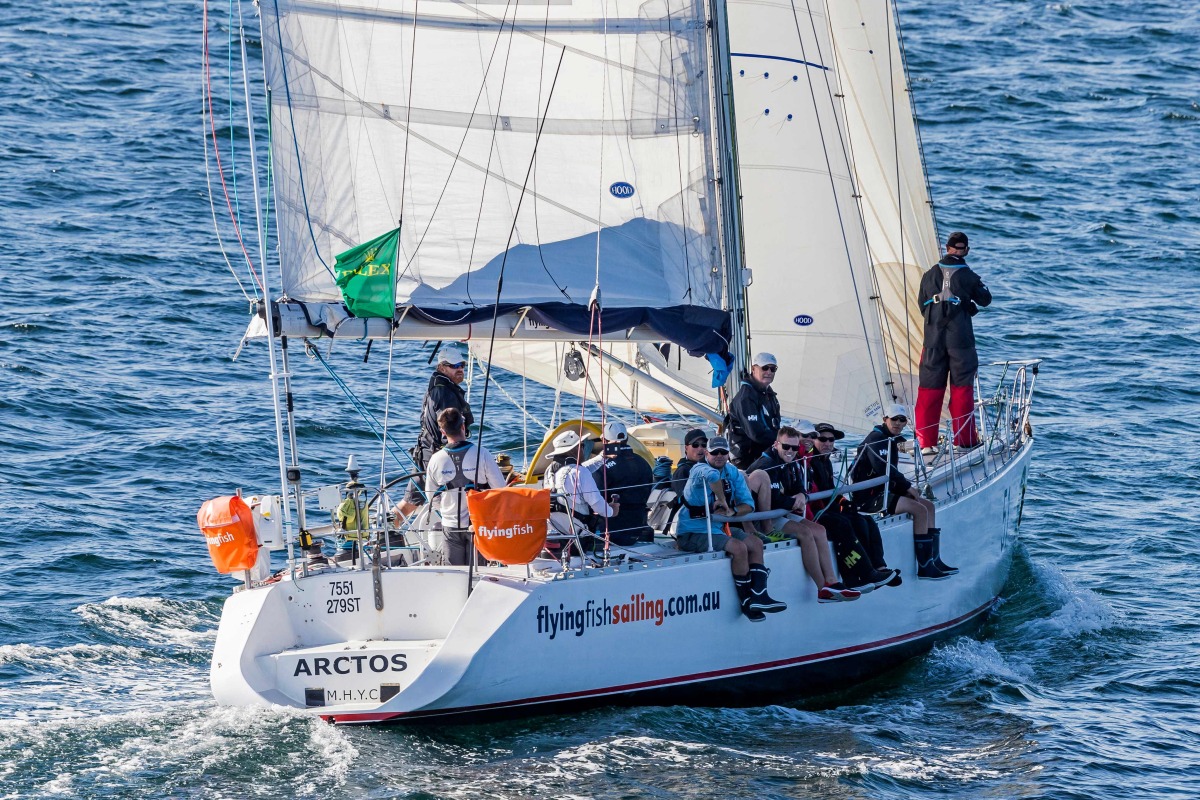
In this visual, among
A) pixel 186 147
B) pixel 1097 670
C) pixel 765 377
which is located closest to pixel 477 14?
pixel 765 377

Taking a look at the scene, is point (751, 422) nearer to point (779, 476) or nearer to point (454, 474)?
point (779, 476)

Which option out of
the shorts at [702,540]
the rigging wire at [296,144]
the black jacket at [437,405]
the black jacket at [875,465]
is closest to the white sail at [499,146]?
the rigging wire at [296,144]

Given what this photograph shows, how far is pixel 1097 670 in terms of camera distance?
1473 cm

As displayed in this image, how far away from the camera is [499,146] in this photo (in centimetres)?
1324

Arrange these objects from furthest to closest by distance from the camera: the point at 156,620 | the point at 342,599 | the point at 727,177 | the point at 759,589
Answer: the point at 156,620
the point at 727,177
the point at 759,589
the point at 342,599

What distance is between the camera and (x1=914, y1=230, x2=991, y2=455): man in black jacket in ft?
51.4

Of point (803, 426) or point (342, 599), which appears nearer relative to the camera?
point (342, 599)

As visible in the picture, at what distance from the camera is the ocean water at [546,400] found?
38.4 feet

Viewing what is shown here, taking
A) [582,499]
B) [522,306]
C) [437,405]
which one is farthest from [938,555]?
[437,405]

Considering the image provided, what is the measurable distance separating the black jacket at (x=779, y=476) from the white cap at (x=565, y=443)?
4.74 feet

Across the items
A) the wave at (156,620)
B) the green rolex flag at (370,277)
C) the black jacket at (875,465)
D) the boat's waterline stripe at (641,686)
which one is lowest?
the boat's waterline stripe at (641,686)

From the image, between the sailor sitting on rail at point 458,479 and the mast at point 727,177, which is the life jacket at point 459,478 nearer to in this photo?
the sailor sitting on rail at point 458,479

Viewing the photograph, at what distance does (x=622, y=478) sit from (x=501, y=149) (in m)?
2.83

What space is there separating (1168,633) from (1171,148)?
63.1 feet
